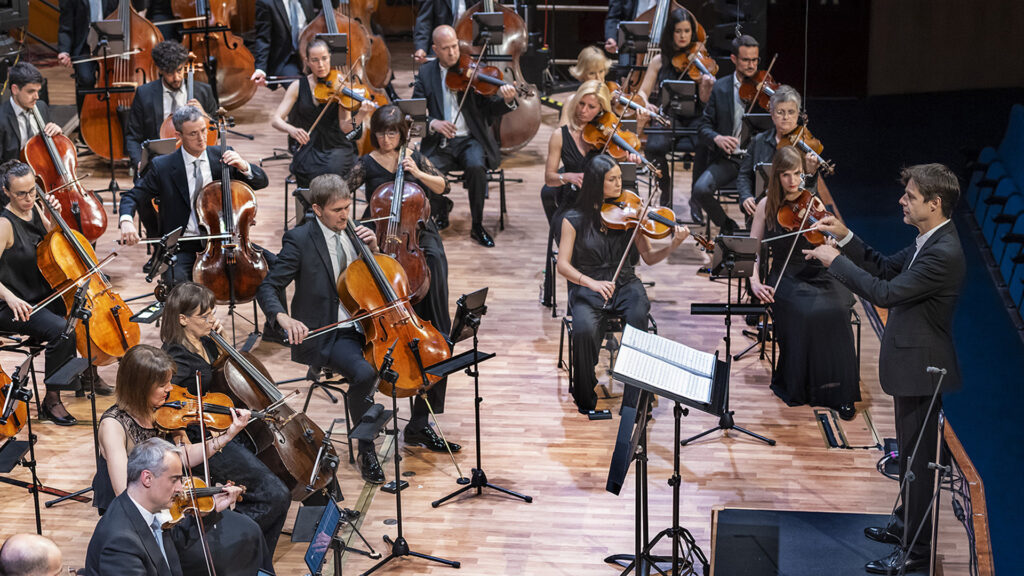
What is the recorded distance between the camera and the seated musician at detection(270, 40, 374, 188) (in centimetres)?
654

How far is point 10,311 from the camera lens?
199 inches

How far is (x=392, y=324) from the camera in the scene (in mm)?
4582

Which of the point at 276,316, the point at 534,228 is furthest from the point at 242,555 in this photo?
the point at 534,228

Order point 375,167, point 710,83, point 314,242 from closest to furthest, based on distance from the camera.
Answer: point 314,242 → point 375,167 → point 710,83

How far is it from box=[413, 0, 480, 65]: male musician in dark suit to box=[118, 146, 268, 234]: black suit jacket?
259 centimetres

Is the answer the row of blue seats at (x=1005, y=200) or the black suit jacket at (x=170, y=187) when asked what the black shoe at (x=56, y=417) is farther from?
the row of blue seats at (x=1005, y=200)

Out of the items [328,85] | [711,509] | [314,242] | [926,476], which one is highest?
[328,85]

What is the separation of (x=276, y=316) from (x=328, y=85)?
2.43 m

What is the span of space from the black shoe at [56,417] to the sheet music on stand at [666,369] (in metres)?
2.76

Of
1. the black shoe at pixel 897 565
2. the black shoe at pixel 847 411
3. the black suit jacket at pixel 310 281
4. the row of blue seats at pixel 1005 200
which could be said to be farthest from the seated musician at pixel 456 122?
the black shoe at pixel 897 565

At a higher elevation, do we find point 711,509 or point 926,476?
point 926,476

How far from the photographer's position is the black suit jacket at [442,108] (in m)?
7.04

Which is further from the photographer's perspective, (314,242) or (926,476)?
(314,242)

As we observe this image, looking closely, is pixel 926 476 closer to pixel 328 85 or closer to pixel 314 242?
pixel 314 242
